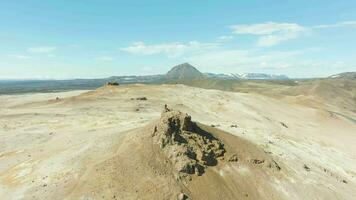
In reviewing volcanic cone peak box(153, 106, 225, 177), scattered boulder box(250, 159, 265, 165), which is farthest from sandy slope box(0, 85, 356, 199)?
volcanic cone peak box(153, 106, 225, 177)

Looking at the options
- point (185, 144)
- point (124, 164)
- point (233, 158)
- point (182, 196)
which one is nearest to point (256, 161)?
point (233, 158)

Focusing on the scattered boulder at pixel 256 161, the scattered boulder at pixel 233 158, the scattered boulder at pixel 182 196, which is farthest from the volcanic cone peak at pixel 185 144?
the scattered boulder at pixel 256 161

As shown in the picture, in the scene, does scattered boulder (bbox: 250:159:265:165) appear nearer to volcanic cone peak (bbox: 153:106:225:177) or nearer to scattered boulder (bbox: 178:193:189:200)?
volcanic cone peak (bbox: 153:106:225:177)

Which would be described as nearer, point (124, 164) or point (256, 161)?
point (124, 164)

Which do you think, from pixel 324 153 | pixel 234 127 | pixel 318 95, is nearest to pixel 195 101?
pixel 234 127

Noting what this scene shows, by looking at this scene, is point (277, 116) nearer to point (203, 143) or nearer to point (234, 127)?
point (234, 127)

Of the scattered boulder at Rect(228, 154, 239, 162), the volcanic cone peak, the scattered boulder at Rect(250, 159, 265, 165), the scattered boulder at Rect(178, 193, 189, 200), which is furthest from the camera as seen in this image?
the scattered boulder at Rect(250, 159, 265, 165)

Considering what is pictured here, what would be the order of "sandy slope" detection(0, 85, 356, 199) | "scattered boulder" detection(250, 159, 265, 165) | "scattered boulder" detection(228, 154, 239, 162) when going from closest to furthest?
"sandy slope" detection(0, 85, 356, 199) → "scattered boulder" detection(228, 154, 239, 162) → "scattered boulder" detection(250, 159, 265, 165)

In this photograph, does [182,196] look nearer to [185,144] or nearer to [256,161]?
[185,144]
